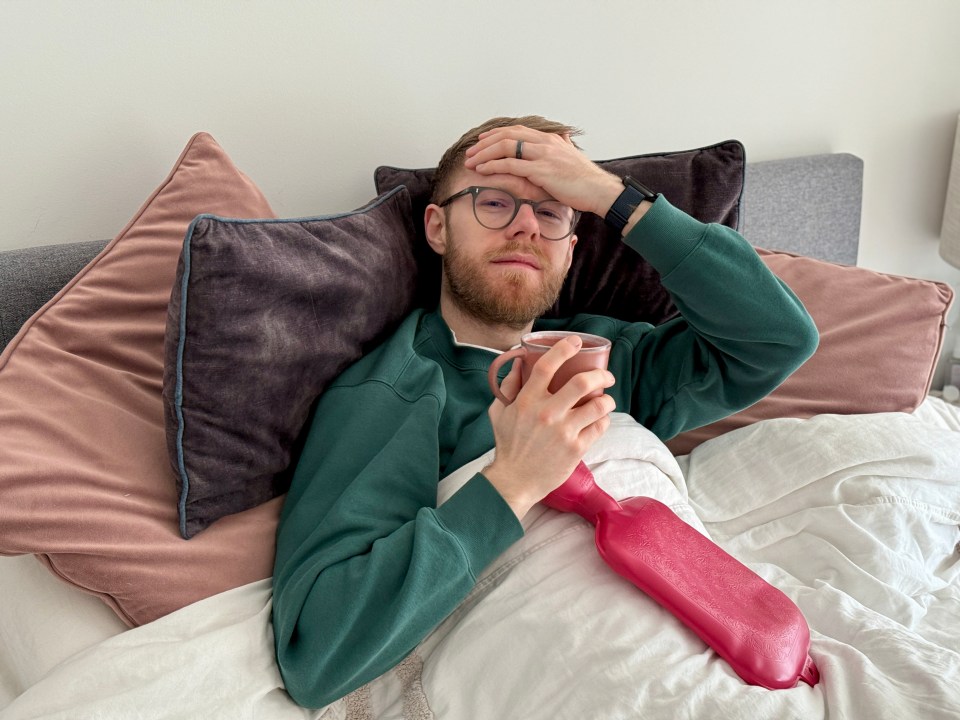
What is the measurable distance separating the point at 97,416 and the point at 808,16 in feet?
6.80

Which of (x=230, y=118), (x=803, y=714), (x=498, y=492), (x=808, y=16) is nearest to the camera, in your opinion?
(x=803, y=714)

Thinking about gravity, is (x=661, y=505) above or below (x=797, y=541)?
above

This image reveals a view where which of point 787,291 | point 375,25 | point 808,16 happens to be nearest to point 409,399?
point 787,291

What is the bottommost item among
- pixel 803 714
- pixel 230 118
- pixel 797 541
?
pixel 797 541

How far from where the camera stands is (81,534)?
0.92 m

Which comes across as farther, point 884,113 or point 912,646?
point 884,113

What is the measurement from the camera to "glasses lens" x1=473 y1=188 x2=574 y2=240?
1.33 meters

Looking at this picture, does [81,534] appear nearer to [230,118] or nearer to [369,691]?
[369,691]

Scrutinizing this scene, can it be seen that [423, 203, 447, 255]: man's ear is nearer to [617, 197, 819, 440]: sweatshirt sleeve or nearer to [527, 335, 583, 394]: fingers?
[617, 197, 819, 440]: sweatshirt sleeve

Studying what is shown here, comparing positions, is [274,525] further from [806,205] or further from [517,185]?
[806,205]

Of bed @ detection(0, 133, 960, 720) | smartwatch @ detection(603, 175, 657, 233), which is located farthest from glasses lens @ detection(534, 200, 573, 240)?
bed @ detection(0, 133, 960, 720)

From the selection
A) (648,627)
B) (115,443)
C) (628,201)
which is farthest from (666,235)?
(115,443)

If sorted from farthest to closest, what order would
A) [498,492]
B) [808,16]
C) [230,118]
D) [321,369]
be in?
[808,16] → [230,118] → [321,369] → [498,492]

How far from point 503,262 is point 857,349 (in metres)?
0.73
